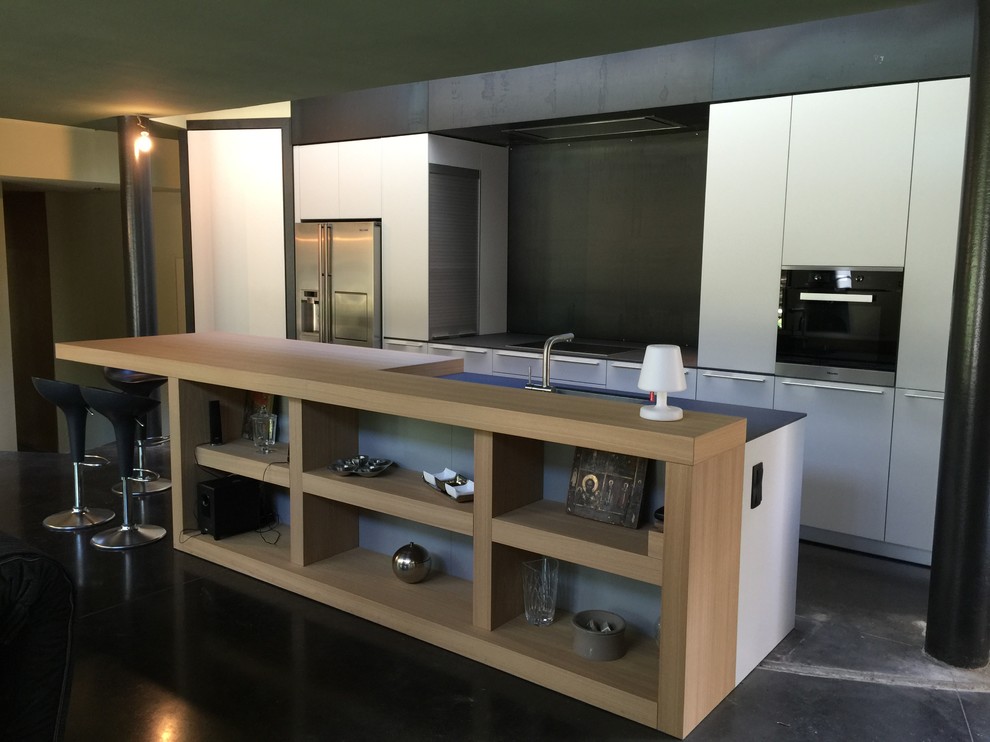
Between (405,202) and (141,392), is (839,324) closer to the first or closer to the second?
(405,202)

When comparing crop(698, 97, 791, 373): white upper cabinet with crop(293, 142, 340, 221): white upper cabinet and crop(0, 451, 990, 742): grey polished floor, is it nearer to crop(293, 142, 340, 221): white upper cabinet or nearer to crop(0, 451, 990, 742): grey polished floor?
crop(0, 451, 990, 742): grey polished floor

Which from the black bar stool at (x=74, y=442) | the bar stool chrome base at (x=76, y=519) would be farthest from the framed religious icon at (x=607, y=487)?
the bar stool chrome base at (x=76, y=519)

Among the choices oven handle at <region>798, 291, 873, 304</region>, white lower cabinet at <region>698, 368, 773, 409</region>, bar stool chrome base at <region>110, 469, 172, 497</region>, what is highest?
oven handle at <region>798, 291, 873, 304</region>

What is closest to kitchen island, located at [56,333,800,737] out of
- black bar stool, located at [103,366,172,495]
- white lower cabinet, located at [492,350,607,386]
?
black bar stool, located at [103,366,172,495]

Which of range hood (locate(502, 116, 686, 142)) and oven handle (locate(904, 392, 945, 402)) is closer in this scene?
oven handle (locate(904, 392, 945, 402))

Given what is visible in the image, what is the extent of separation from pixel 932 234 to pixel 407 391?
2.56m

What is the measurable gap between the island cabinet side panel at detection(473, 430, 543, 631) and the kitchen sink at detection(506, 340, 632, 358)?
1946 millimetres

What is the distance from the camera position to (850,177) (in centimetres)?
401

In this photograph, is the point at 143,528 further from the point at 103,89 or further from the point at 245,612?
the point at 103,89

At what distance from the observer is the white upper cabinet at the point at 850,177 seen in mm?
3867

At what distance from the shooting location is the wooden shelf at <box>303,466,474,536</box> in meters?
3.14

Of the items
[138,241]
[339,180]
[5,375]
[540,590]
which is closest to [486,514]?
[540,590]

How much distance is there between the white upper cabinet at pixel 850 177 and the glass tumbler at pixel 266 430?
2757 millimetres

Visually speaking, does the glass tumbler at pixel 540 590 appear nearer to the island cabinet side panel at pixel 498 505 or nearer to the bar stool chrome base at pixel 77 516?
the island cabinet side panel at pixel 498 505
